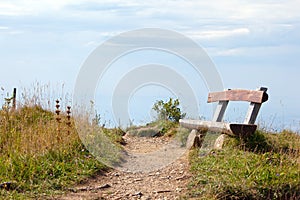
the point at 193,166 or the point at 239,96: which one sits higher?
the point at 239,96

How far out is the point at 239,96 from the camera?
9172mm

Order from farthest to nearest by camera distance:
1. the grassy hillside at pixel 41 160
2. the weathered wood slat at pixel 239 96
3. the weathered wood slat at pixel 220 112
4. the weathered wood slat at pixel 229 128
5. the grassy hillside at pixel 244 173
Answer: the weathered wood slat at pixel 220 112
the weathered wood slat at pixel 239 96
the weathered wood slat at pixel 229 128
the grassy hillside at pixel 41 160
the grassy hillside at pixel 244 173

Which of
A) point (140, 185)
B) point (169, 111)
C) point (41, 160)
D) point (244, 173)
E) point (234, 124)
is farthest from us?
point (169, 111)

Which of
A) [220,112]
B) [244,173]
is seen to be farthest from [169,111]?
[244,173]

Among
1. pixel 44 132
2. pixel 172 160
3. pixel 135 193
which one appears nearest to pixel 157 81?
pixel 172 160

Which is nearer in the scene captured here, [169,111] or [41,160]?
[41,160]

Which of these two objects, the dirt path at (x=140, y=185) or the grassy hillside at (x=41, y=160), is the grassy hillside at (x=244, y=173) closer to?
the dirt path at (x=140, y=185)

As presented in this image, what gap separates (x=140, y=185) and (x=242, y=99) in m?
2.77

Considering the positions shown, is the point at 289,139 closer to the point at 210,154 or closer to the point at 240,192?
the point at 210,154

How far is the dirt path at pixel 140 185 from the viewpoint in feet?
22.1

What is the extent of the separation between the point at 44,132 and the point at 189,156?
102 inches

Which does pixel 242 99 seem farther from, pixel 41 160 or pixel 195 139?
pixel 41 160

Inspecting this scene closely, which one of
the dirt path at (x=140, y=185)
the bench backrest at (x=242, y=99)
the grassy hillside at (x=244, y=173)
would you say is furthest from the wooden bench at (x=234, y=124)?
the dirt path at (x=140, y=185)

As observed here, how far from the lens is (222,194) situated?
20.5ft
